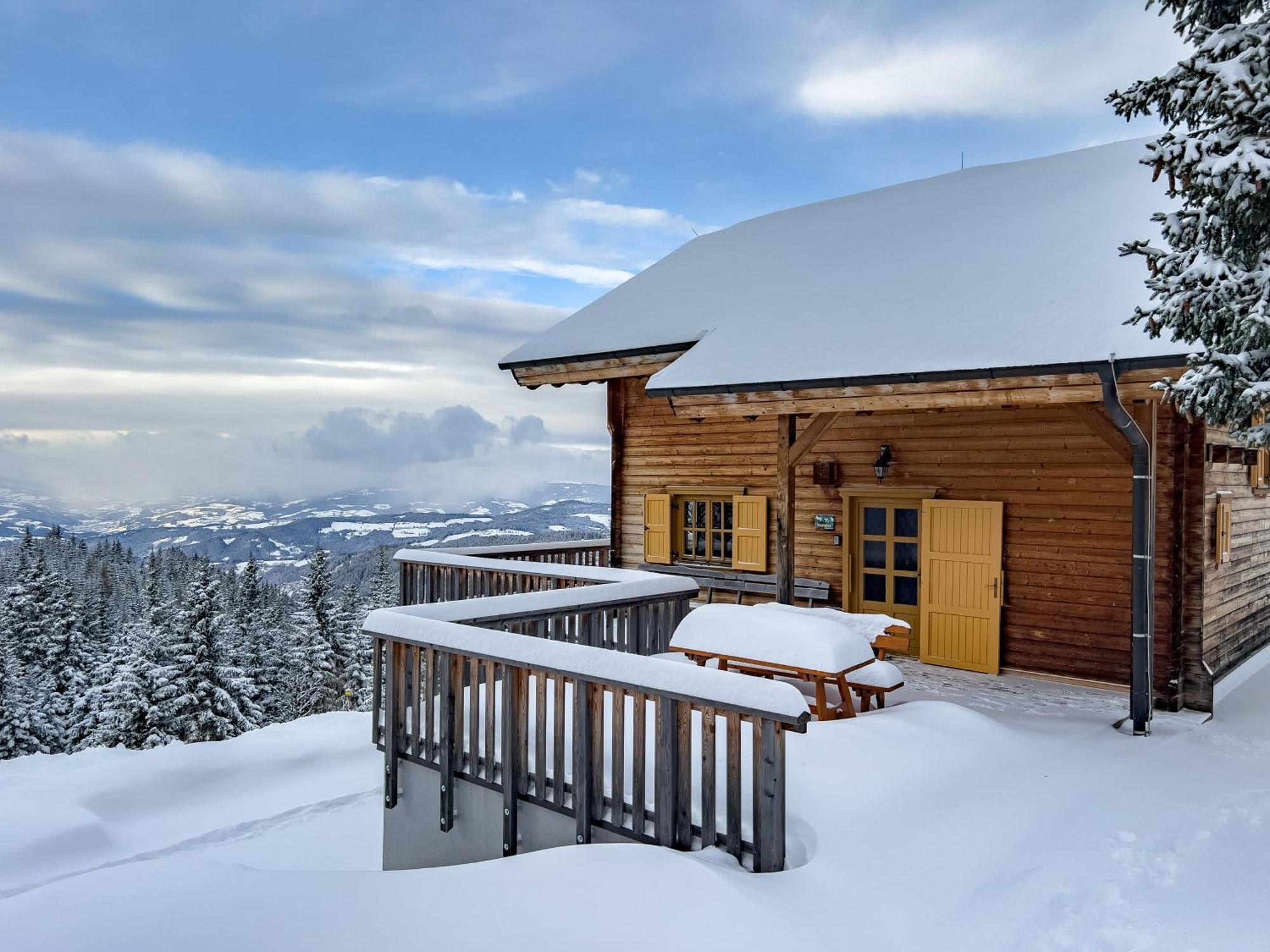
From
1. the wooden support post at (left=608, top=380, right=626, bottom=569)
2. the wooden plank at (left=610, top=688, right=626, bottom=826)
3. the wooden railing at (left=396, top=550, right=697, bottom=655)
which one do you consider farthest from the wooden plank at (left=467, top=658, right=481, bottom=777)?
the wooden support post at (left=608, top=380, right=626, bottom=569)

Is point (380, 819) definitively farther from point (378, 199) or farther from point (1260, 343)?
point (378, 199)

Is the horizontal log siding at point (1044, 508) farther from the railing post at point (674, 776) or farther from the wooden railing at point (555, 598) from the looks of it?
the railing post at point (674, 776)

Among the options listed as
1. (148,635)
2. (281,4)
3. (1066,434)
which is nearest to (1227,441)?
Answer: (1066,434)

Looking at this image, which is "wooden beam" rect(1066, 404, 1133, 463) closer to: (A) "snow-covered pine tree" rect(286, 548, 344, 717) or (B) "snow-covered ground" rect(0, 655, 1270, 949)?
(B) "snow-covered ground" rect(0, 655, 1270, 949)

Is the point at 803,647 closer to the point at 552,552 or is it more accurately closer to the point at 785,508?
the point at 785,508

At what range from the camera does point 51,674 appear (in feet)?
107

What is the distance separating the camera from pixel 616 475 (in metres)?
11.1

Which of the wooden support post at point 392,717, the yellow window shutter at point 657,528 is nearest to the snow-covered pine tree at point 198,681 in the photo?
the yellow window shutter at point 657,528

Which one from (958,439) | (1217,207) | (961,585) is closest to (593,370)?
(958,439)

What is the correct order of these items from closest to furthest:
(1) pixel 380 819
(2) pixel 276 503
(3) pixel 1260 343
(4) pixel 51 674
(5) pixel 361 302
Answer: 1. (3) pixel 1260 343
2. (1) pixel 380 819
3. (5) pixel 361 302
4. (4) pixel 51 674
5. (2) pixel 276 503

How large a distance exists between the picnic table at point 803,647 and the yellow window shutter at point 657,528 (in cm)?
433

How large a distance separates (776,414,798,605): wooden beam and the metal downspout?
102 inches

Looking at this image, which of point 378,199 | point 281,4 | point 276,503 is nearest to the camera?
point 281,4

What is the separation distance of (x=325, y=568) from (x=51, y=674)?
11.7 m
